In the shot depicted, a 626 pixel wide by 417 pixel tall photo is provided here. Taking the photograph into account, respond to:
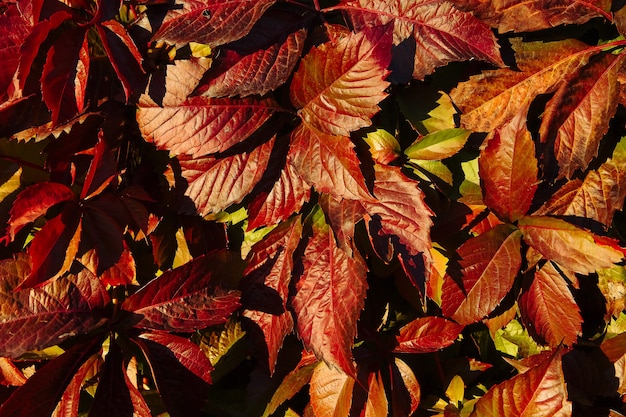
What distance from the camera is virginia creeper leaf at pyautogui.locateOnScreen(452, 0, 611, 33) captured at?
1.15 meters

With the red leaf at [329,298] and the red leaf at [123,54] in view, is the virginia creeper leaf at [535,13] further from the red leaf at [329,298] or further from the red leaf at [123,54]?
the red leaf at [123,54]

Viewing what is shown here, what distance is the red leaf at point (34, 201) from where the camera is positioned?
43.1 inches

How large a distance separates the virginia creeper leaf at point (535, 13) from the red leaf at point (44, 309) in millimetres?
888

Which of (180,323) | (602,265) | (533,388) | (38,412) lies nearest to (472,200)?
(602,265)

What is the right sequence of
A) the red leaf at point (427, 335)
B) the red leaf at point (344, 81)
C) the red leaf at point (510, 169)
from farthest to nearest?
the red leaf at point (427, 335) → the red leaf at point (510, 169) → the red leaf at point (344, 81)

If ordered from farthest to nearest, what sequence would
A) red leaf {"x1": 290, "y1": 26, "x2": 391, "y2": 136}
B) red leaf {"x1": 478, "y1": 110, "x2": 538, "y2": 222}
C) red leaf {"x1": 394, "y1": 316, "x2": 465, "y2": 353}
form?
red leaf {"x1": 394, "y1": 316, "x2": 465, "y2": 353}
red leaf {"x1": 478, "y1": 110, "x2": 538, "y2": 222}
red leaf {"x1": 290, "y1": 26, "x2": 391, "y2": 136}

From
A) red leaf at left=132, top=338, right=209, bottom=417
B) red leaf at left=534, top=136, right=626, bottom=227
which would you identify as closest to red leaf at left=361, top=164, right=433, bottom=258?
red leaf at left=534, top=136, right=626, bottom=227

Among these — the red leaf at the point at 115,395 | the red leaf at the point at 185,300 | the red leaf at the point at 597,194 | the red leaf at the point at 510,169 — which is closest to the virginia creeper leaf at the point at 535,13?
the red leaf at the point at 510,169

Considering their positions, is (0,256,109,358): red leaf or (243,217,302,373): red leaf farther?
(243,217,302,373): red leaf

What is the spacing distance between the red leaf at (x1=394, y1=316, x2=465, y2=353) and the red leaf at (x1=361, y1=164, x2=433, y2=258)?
269 mm

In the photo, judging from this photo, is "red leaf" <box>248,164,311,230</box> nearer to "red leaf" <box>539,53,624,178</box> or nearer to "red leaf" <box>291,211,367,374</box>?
"red leaf" <box>291,211,367,374</box>

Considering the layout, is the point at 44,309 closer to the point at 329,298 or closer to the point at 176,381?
the point at 176,381

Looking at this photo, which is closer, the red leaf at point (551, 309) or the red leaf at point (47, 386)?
the red leaf at point (47, 386)

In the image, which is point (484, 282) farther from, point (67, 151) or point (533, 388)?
point (67, 151)
